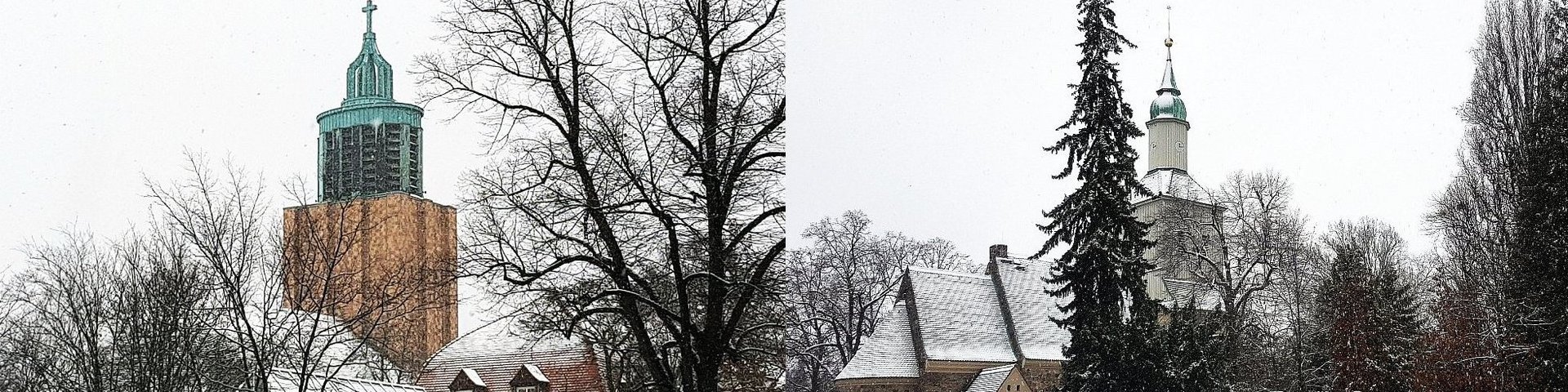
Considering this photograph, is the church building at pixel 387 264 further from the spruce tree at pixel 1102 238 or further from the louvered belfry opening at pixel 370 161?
the spruce tree at pixel 1102 238

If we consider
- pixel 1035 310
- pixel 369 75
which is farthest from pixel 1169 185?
pixel 369 75

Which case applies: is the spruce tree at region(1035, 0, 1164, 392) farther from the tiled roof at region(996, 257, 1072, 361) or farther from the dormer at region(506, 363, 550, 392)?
the dormer at region(506, 363, 550, 392)

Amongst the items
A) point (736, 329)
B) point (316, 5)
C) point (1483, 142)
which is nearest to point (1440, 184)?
point (1483, 142)

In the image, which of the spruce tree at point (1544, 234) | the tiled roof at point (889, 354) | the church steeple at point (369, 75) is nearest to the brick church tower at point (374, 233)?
the church steeple at point (369, 75)

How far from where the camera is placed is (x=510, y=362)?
14.9ft

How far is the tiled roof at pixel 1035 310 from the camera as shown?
164 inches

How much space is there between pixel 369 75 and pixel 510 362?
2.98 ft

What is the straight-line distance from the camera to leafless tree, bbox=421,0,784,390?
3.46 m

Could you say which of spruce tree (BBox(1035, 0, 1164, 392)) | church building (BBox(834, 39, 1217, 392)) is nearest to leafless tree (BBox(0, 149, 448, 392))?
church building (BBox(834, 39, 1217, 392))

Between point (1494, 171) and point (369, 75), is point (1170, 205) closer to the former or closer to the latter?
point (1494, 171)

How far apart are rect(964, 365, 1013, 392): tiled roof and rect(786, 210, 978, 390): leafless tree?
0.90 ft

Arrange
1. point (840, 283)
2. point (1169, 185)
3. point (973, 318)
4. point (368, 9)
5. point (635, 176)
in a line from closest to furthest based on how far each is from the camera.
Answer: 1. point (635, 176)
2. point (840, 283)
3. point (973, 318)
4. point (1169, 185)
5. point (368, 9)

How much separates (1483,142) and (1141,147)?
1418mm

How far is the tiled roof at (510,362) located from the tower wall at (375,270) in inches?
2.9
